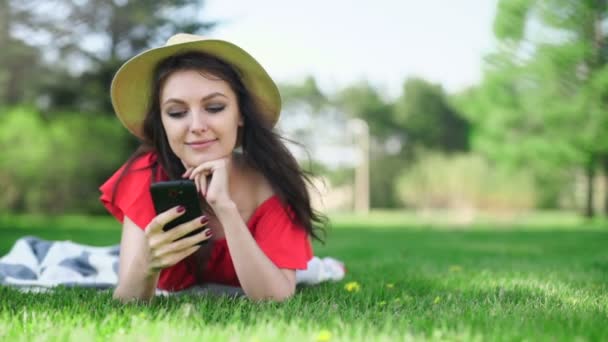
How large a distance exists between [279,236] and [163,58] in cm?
98

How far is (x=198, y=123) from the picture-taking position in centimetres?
250

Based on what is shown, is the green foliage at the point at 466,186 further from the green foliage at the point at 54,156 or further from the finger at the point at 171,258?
the finger at the point at 171,258

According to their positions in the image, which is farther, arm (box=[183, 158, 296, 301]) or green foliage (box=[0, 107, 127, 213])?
green foliage (box=[0, 107, 127, 213])

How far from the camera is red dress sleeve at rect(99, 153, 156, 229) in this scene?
2.71 meters

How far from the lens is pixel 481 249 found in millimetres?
7617

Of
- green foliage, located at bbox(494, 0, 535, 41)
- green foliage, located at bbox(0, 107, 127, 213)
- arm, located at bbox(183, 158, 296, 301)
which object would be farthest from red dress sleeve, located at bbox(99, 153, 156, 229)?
green foliage, located at bbox(494, 0, 535, 41)

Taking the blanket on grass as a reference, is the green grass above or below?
above

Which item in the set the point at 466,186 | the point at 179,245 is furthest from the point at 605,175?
the point at 179,245

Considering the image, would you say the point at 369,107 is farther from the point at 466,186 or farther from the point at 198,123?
the point at 198,123

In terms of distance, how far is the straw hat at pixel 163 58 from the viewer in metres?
2.63

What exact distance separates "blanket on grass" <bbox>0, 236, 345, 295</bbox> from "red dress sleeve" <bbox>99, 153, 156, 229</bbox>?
587 millimetres

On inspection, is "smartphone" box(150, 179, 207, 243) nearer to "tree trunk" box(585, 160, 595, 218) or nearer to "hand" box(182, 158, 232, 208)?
"hand" box(182, 158, 232, 208)

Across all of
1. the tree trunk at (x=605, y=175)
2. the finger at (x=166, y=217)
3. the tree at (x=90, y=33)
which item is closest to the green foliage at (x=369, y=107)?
the tree trunk at (x=605, y=175)

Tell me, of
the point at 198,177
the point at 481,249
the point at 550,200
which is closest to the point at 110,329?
the point at 198,177
